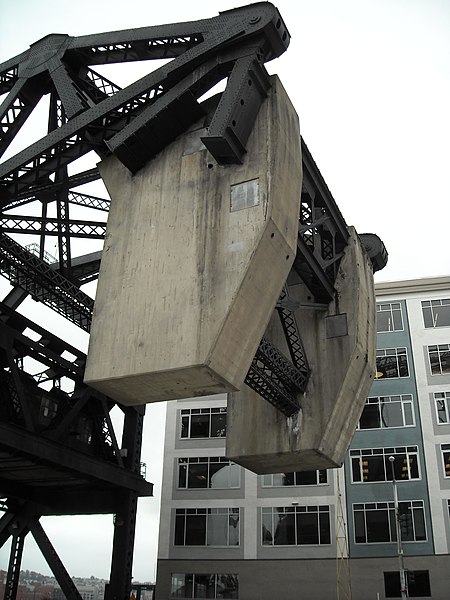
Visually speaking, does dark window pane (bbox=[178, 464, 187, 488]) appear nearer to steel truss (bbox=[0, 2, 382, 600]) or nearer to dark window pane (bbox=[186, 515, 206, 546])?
dark window pane (bbox=[186, 515, 206, 546])

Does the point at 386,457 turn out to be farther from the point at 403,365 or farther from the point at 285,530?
the point at 285,530

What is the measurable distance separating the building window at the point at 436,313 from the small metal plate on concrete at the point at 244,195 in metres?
33.2

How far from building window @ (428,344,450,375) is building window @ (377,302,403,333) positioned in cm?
256

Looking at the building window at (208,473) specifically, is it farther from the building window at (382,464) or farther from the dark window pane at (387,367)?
the dark window pane at (387,367)

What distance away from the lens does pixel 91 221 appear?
1644 cm

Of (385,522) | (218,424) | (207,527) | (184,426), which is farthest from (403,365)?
(207,527)

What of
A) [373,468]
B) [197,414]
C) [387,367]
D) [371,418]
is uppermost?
[387,367]

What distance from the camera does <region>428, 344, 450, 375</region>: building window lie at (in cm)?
4103

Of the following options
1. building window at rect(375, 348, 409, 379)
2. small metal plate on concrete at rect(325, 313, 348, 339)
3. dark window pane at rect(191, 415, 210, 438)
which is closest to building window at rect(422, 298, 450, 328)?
building window at rect(375, 348, 409, 379)

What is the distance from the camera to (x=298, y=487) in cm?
3984

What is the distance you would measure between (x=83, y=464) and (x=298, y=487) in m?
22.7

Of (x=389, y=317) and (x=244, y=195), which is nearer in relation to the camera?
(x=244, y=195)

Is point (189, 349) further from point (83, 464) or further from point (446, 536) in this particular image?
point (446, 536)

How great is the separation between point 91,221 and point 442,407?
97.5 ft
